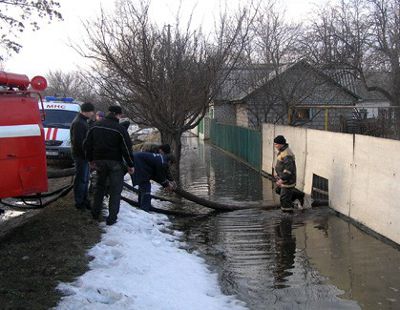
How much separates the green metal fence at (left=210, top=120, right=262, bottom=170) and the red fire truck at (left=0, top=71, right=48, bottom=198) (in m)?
12.1

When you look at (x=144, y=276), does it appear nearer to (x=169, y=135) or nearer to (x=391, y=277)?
(x=391, y=277)

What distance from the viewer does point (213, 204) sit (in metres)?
10.6

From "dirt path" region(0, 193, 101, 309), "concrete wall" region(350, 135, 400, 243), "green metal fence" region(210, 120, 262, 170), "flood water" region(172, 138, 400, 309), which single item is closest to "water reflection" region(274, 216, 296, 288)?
"flood water" region(172, 138, 400, 309)

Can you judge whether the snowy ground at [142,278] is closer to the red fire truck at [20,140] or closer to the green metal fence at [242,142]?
the red fire truck at [20,140]

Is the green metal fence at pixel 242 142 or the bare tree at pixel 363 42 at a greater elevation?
the bare tree at pixel 363 42

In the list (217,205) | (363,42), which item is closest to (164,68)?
(217,205)

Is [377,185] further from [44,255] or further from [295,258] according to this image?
[44,255]

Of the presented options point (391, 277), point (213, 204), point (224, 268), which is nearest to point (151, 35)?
point (213, 204)

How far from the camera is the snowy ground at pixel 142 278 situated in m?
4.64

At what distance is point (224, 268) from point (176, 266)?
2.42ft

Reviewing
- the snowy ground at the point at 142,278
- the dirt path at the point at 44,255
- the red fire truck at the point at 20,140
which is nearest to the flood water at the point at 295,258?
the snowy ground at the point at 142,278

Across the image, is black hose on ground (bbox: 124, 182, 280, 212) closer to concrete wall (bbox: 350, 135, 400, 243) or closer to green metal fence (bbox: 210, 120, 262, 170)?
concrete wall (bbox: 350, 135, 400, 243)

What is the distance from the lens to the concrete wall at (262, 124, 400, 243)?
778cm

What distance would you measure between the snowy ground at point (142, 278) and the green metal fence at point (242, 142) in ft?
36.2
